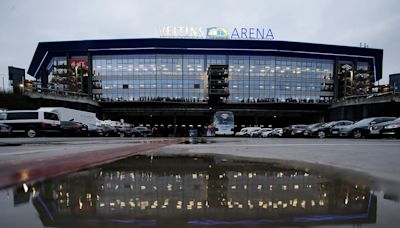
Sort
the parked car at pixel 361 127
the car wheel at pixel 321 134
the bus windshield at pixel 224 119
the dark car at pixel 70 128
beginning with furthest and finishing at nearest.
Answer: the bus windshield at pixel 224 119, the dark car at pixel 70 128, the car wheel at pixel 321 134, the parked car at pixel 361 127

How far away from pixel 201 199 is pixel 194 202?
15 centimetres

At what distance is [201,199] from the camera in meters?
3.18

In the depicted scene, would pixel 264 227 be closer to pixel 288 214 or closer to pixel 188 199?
pixel 288 214

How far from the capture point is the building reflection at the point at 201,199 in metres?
2.54

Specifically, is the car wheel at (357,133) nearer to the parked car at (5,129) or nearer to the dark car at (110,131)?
the dark car at (110,131)

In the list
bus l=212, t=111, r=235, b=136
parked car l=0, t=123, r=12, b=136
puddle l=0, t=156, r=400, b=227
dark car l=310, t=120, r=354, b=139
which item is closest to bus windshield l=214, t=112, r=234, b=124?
bus l=212, t=111, r=235, b=136

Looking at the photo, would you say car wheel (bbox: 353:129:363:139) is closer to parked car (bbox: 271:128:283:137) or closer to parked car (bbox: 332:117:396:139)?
parked car (bbox: 332:117:396:139)

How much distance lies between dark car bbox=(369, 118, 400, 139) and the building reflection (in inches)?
652

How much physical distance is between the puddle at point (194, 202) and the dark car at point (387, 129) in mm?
16716

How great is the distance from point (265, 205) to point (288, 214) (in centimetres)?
35

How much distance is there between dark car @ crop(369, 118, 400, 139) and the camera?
16498 millimetres

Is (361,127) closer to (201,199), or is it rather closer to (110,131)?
(201,199)

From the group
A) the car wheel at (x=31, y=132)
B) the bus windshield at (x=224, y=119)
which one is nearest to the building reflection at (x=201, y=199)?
the car wheel at (x=31, y=132)

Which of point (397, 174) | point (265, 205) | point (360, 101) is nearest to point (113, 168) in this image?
point (265, 205)
